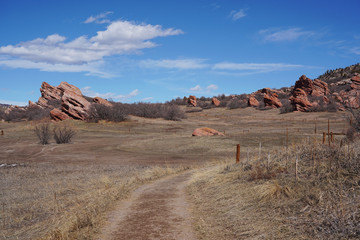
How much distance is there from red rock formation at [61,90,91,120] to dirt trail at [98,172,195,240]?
4237 cm

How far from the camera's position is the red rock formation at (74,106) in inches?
2040

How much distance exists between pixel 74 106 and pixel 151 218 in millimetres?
47269

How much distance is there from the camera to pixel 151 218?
826 centimetres

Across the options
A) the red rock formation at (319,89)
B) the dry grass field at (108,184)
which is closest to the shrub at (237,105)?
the red rock formation at (319,89)

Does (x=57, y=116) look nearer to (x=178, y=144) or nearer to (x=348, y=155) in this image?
(x=178, y=144)

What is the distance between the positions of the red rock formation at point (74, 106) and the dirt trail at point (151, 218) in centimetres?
4237

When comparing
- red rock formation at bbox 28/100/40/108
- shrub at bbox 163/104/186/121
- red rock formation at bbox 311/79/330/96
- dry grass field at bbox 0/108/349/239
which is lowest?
dry grass field at bbox 0/108/349/239

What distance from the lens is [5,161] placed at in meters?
22.5

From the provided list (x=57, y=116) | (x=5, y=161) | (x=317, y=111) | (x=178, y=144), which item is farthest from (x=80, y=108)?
(x=317, y=111)

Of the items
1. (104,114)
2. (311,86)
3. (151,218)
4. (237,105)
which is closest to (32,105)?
(104,114)

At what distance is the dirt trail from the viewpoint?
277 inches

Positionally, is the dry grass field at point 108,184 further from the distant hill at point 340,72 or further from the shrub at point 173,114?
the distant hill at point 340,72

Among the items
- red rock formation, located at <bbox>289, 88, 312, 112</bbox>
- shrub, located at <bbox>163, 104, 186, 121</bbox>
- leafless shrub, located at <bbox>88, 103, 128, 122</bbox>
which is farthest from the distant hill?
leafless shrub, located at <bbox>88, 103, 128, 122</bbox>

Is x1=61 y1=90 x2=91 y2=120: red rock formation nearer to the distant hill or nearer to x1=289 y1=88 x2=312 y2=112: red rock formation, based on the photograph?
x1=289 y1=88 x2=312 y2=112: red rock formation
